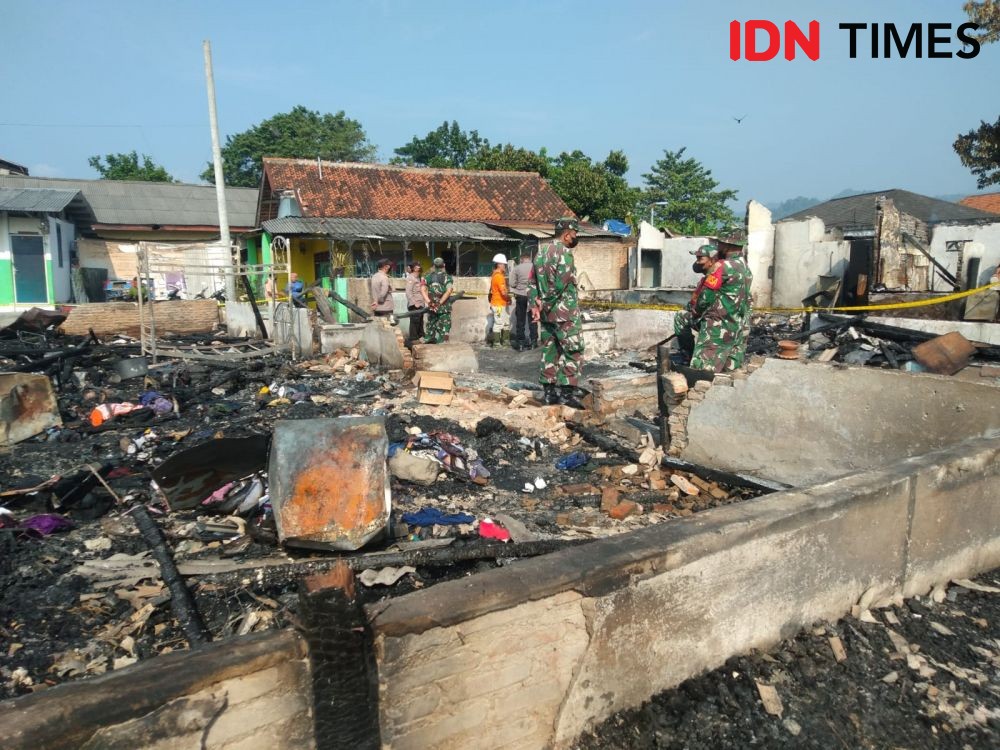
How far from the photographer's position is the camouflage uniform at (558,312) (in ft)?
23.6

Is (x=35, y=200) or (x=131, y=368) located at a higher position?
(x=35, y=200)

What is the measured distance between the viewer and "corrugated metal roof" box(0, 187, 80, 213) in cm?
1769

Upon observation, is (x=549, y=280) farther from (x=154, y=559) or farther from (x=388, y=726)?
(x=388, y=726)

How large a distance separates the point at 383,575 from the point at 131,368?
8.07 metres

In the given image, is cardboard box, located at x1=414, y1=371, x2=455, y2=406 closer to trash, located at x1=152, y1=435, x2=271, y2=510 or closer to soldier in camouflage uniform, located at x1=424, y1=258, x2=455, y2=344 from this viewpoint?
soldier in camouflage uniform, located at x1=424, y1=258, x2=455, y2=344

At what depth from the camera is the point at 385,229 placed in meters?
20.4

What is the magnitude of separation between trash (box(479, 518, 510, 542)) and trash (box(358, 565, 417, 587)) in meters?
0.71

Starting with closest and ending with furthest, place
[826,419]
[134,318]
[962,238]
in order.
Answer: [826,419], [134,318], [962,238]

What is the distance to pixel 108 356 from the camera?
11.0 meters

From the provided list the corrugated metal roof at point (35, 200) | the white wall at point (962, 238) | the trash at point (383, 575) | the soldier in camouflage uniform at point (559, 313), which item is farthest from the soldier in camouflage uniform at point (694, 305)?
the corrugated metal roof at point (35, 200)

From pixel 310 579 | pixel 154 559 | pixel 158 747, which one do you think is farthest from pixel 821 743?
pixel 154 559

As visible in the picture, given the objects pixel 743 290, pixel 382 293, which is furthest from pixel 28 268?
pixel 743 290

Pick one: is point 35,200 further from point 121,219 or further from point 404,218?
point 404,218

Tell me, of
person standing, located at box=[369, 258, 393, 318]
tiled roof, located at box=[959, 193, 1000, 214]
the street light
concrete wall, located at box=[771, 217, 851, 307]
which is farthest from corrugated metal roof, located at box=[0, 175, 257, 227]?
tiled roof, located at box=[959, 193, 1000, 214]
